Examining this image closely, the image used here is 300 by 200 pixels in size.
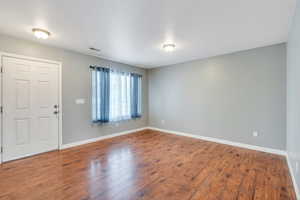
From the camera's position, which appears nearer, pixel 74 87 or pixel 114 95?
pixel 74 87

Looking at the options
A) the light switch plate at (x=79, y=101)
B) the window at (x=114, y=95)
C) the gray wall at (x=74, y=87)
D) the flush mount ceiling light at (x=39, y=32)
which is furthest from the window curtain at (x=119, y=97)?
the flush mount ceiling light at (x=39, y=32)

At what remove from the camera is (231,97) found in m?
4.04

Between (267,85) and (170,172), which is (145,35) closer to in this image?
(170,172)

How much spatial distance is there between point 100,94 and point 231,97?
12.4 feet

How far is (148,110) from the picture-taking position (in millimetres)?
6223

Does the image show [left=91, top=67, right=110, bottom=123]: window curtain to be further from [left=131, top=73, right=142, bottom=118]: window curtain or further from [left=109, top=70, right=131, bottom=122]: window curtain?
[left=131, top=73, right=142, bottom=118]: window curtain

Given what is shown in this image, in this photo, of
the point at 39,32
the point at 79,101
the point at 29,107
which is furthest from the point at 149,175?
the point at 39,32

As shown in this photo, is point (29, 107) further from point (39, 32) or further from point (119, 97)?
point (119, 97)

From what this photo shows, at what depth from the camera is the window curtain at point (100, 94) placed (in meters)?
4.38

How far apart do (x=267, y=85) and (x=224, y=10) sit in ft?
7.97

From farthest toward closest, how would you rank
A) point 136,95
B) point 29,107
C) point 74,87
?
point 136,95
point 74,87
point 29,107

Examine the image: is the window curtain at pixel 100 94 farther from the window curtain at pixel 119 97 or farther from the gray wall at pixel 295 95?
the gray wall at pixel 295 95

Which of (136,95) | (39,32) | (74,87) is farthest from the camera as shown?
(136,95)

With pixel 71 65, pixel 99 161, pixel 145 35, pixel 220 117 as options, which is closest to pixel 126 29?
pixel 145 35
